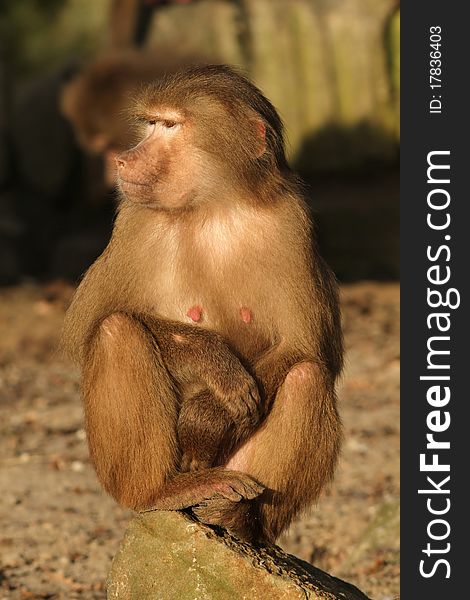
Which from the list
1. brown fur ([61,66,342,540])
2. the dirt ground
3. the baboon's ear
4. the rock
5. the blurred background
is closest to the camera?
the rock

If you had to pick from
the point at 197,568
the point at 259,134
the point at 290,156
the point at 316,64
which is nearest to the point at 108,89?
the point at 290,156

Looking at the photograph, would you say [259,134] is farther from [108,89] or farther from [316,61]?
[316,61]

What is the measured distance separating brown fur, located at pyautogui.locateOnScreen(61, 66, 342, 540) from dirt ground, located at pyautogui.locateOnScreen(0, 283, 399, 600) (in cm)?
84

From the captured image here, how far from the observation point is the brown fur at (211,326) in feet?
12.1

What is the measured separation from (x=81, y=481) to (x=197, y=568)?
2627 mm

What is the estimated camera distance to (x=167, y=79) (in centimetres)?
399

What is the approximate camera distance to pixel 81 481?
6.07m

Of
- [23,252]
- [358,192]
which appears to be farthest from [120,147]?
[358,192]

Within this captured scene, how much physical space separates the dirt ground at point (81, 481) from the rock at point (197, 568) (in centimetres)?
110

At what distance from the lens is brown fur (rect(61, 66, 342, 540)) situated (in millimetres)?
3701

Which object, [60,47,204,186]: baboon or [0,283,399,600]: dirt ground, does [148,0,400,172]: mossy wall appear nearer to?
[60,47,204,186]: baboon

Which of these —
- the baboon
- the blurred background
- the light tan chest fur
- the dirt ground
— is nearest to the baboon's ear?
the light tan chest fur

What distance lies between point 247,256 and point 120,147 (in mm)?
5390

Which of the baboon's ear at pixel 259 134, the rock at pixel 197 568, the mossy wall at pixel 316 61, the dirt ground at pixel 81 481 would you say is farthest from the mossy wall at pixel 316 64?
the rock at pixel 197 568
